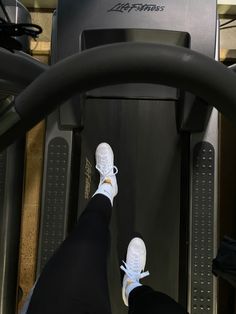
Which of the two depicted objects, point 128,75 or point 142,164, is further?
point 142,164

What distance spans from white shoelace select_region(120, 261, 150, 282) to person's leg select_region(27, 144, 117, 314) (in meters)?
0.30

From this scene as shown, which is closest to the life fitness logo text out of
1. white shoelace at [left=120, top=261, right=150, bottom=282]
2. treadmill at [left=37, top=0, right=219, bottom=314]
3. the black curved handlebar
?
treadmill at [left=37, top=0, right=219, bottom=314]

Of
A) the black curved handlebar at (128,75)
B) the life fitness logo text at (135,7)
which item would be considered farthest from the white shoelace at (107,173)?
the black curved handlebar at (128,75)

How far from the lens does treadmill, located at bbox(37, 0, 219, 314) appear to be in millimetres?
1520

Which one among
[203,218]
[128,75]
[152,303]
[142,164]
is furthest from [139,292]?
[128,75]

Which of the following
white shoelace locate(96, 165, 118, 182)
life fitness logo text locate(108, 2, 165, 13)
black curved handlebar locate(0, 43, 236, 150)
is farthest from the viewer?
white shoelace locate(96, 165, 118, 182)

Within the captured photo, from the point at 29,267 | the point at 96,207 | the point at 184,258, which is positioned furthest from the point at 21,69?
the point at 29,267

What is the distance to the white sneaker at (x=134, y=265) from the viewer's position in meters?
1.54

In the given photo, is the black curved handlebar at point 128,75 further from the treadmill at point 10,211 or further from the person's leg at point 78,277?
the treadmill at point 10,211

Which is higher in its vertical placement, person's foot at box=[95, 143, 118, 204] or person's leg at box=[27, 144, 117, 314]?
person's foot at box=[95, 143, 118, 204]

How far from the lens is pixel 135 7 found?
1.50 meters

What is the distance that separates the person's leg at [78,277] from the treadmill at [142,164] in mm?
315

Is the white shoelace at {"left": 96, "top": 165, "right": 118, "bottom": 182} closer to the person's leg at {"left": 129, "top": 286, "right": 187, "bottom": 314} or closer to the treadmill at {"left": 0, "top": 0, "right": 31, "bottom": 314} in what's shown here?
the treadmill at {"left": 0, "top": 0, "right": 31, "bottom": 314}

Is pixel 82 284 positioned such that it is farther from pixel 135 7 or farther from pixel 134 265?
pixel 135 7
